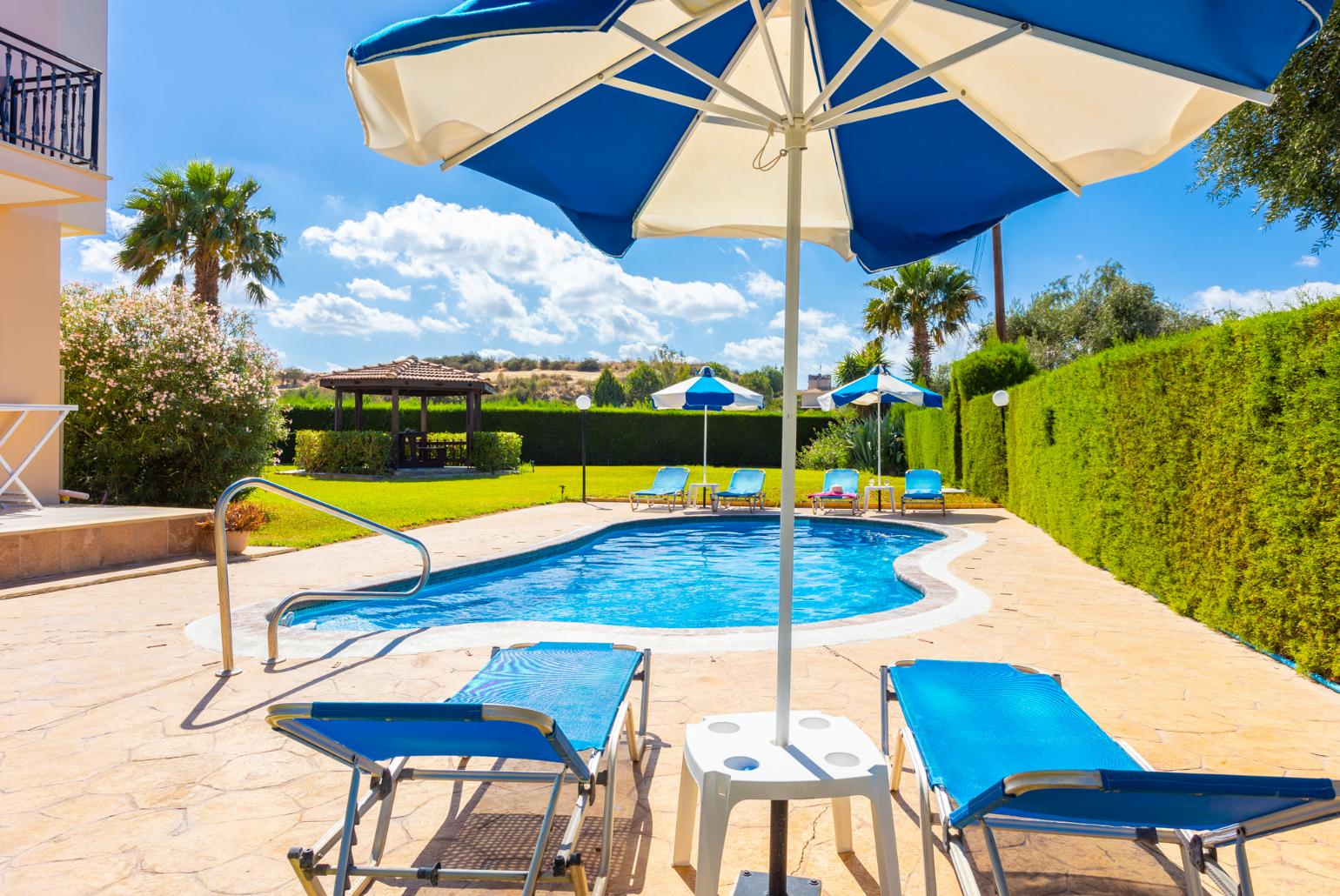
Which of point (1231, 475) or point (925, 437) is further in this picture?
point (925, 437)

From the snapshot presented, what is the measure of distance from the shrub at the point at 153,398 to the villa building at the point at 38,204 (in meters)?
0.58

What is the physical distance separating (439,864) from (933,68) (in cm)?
287

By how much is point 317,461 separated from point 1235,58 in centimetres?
2252

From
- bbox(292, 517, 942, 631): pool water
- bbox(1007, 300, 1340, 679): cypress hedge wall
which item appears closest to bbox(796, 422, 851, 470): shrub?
bbox(292, 517, 942, 631): pool water

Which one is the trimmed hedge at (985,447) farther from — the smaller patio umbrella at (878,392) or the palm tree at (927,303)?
the palm tree at (927,303)

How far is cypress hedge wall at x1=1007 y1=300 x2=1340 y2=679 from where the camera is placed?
4.38m

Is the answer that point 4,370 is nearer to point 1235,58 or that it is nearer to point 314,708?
point 314,708

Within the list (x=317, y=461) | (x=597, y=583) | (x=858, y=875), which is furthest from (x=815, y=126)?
(x=317, y=461)

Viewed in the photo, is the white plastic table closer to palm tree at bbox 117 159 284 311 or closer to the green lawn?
the green lawn

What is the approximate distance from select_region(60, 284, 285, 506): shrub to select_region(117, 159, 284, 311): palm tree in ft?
36.2

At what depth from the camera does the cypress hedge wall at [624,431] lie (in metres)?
29.1

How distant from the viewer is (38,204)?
9.64 m

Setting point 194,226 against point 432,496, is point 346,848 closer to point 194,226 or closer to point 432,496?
point 432,496

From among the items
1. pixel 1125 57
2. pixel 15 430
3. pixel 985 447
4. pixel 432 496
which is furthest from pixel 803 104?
pixel 432 496
